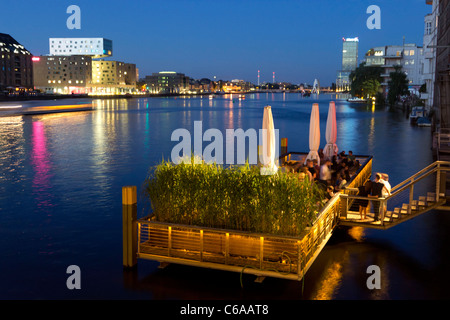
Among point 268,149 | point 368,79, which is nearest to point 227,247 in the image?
point 268,149

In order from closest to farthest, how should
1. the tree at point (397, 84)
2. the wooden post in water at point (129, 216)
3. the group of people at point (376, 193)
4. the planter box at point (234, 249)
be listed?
the planter box at point (234, 249) < the wooden post in water at point (129, 216) < the group of people at point (376, 193) < the tree at point (397, 84)

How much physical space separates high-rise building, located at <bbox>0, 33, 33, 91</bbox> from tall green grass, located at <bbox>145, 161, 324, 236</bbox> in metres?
183

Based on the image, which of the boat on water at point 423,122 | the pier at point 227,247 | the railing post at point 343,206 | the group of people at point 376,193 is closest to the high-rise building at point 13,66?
the boat on water at point 423,122

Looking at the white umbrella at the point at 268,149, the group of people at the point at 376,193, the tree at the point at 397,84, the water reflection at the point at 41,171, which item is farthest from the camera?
the tree at the point at 397,84

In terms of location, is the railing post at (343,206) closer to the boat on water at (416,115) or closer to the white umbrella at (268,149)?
the white umbrella at (268,149)

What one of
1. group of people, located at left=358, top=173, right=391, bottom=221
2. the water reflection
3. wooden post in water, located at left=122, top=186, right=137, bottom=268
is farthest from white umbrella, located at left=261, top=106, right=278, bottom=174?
the water reflection

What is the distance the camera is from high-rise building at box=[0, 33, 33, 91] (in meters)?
178

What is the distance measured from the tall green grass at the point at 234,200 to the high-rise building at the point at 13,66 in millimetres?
183055

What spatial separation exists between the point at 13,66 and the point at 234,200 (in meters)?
200

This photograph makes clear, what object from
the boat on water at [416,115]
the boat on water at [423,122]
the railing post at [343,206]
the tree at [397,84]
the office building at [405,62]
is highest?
the office building at [405,62]

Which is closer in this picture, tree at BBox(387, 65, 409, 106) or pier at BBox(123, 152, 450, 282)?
pier at BBox(123, 152, 450, 282)

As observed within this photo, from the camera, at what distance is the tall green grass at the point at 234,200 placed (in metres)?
9.26

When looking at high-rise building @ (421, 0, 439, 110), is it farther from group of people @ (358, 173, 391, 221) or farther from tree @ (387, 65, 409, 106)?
group of people @ (358, 173, 391, 221)
